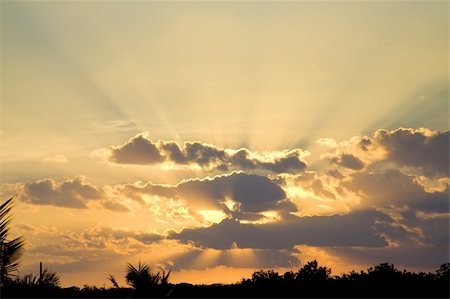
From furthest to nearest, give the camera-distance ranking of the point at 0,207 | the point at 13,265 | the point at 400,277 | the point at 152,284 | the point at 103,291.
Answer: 1. the point at 400,277
2. the point at 103,291
3. the point at 152,284
4. the point at 13,265
5. the point at 0,207

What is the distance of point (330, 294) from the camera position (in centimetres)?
3020

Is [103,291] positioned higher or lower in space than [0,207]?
lower

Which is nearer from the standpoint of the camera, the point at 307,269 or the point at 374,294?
the point at 374,294

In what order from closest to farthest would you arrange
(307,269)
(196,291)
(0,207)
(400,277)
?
(0,207), (196,291), (400,277), (307,269)

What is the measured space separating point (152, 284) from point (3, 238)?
11914mm

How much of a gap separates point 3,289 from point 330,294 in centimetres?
1899

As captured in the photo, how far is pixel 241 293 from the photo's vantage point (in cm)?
→ 3453

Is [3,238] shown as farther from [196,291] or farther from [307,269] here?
[307,269]

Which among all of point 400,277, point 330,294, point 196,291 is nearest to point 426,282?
point 400,277

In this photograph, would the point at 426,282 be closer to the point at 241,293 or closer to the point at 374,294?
the point at 374,294

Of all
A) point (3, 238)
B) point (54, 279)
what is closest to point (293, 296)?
point (54, 279)

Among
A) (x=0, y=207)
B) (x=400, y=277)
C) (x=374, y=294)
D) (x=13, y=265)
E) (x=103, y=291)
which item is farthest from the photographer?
(x=400, y=277)

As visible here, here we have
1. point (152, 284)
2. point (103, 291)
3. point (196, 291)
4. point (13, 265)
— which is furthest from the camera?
point (196, 291)

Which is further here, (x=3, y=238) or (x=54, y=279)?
(x=54, y=279)
